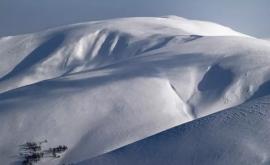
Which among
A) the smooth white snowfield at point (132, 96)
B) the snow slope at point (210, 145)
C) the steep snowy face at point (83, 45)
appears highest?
the snow slope at point (210, 145)

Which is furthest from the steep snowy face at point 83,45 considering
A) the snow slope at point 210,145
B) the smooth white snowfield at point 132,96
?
the snow slope at point 210,145

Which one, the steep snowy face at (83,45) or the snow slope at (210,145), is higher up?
the snow slope at (210,145)

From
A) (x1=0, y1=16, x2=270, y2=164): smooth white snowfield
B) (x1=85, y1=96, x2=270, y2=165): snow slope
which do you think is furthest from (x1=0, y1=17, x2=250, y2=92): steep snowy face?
(x1=85, y1=96, x2=270, y2=165): snow slope

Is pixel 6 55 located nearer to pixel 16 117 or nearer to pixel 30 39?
pixel 30 39

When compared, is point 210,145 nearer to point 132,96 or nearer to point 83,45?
point 132,96

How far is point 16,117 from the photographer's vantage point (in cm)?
2938

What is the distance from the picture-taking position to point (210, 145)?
736 inches

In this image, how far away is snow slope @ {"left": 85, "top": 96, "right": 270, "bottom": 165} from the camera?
698 inches

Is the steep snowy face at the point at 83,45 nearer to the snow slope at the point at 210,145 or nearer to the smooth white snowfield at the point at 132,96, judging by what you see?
the smooth white snowfield at the point at 132,96

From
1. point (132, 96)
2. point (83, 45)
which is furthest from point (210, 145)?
point (83, 45)

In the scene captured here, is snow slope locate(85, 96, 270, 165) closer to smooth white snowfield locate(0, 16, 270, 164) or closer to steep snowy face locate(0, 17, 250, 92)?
smooth white snowfield locate(0, 16, 270, 164)

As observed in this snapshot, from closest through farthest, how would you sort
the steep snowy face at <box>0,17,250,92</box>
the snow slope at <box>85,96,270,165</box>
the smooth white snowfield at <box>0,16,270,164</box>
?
the snow slope at <box>85,96,270,165</box> < the smooth white snowfield at <box>0,16,270,164</box> < the steep snowy face at <box>0,17,250,92</box>

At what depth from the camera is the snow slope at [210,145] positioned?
1772 centimetres

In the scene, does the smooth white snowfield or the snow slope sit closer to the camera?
the snow slope
